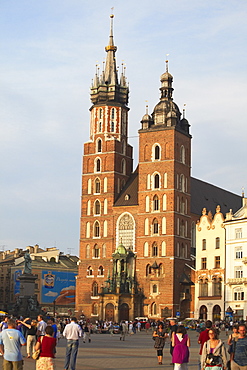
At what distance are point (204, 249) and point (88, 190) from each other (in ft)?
56.2

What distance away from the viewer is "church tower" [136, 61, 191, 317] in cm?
7612

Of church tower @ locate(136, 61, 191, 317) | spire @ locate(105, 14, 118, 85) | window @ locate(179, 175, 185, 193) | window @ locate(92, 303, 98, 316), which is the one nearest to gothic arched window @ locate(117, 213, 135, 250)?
church tower @ locate(136, 61, 191, 317)

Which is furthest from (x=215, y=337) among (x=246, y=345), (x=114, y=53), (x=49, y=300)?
(x=49, y=300)

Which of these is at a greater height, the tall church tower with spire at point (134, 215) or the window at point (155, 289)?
the tall church tower with spire at point (134, 215)

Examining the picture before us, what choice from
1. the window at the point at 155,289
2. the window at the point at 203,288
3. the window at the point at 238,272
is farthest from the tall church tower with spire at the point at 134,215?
the window at the point at 238,272

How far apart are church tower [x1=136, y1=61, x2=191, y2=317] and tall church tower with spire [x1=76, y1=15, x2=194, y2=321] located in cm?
11

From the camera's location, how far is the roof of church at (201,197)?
81.5m

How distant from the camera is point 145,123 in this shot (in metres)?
81.2

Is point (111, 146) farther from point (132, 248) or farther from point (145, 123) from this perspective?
point (132, 248)

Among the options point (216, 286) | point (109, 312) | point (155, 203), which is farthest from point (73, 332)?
point (155, 203)

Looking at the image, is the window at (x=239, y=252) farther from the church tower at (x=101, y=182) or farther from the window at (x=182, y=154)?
the church tower at (x=101, y=182)

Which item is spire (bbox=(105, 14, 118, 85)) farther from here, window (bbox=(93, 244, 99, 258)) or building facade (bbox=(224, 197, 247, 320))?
building facade (bbox=(224, 197, 247, 320))

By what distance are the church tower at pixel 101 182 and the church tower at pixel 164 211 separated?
412 centimetres

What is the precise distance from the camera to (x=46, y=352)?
15.0m
